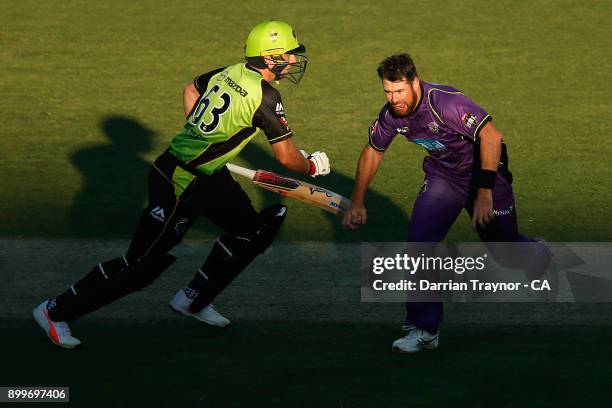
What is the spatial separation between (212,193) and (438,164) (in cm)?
155

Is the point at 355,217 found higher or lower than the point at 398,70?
lower

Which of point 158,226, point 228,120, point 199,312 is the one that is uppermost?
point 228,120

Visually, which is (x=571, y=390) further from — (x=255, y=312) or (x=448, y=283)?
(x=255, y=312)

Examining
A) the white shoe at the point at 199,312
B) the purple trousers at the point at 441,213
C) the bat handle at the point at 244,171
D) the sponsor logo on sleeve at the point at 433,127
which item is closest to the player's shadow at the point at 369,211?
the bat handle at the point at 244,171

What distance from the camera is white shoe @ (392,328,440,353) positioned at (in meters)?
7.63

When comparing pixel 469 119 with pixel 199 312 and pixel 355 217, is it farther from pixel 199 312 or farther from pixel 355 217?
pixel 199 312

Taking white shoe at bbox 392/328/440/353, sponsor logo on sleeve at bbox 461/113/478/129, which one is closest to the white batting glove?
sponsor logo on sleeve at bbox 461/113/478/129

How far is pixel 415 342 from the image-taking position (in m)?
7.64

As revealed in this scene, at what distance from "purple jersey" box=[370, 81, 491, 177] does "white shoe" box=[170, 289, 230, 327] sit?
1.60 meters

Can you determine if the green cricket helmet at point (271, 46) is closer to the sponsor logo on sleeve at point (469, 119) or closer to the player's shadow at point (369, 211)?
the sponsor logo on sleeve at point (469, 119)

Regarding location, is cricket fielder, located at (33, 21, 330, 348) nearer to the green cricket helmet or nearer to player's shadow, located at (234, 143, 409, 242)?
the green cricket helmet

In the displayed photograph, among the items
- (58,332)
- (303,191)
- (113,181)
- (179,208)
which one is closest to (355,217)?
(303,191)

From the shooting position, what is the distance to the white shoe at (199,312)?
8.24m

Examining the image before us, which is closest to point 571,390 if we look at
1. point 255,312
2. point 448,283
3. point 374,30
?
point 448,283
